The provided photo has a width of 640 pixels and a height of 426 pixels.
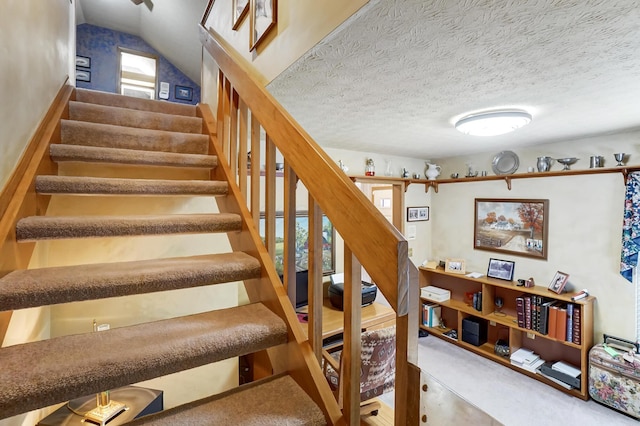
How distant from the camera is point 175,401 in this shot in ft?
8.16

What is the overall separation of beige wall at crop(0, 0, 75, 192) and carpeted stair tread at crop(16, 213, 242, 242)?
0.65 ft

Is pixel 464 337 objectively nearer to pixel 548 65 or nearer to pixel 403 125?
pixel 403 125

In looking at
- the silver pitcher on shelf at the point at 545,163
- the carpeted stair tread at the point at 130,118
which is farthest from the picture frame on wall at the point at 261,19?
the silver pitcher on shelf at the point at 545,163

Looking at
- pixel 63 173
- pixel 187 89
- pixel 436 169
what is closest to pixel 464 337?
pixel 436 169

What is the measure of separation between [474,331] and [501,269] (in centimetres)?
80

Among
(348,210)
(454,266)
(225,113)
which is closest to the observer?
(348,210)

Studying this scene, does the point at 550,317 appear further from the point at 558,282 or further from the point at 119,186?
the point at 119,186

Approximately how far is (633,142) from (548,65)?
2172 millimetres

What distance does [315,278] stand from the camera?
1.08m

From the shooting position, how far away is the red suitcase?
2490mm

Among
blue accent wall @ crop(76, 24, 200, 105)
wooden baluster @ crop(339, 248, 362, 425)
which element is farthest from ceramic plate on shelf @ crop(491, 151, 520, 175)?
blue accent wall @ crop(76, 24, 200, 105)

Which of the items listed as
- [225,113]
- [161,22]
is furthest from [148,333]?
[161,22]

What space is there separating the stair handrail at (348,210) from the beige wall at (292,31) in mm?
276

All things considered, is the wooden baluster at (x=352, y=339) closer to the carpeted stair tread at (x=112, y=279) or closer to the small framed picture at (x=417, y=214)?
the carpeted stair tread at (x=112, y=279)
